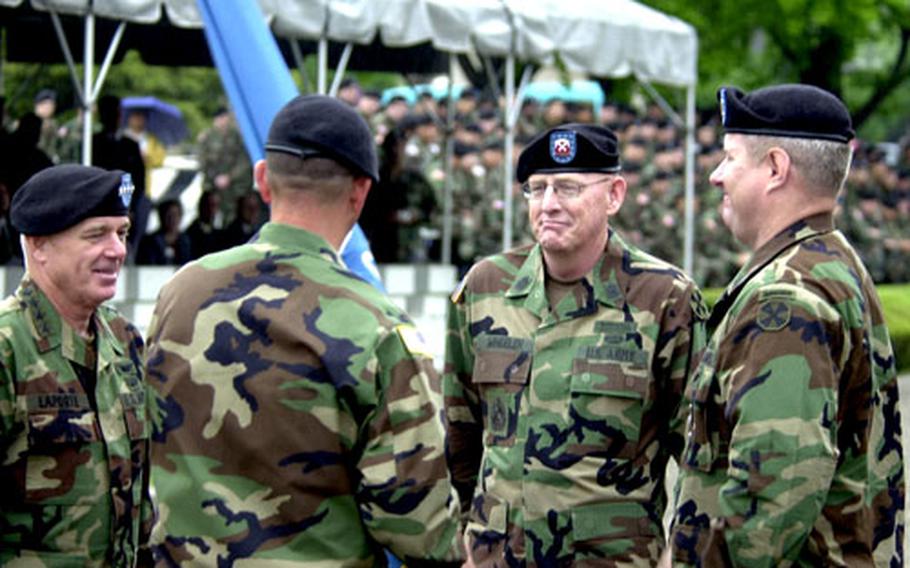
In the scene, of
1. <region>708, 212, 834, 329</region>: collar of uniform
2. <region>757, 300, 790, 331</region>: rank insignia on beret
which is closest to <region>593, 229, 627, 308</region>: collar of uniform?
<region>708, 212, 834, 329</region>: collar of uniform

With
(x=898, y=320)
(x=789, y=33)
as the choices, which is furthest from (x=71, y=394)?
(x=789, y=33)

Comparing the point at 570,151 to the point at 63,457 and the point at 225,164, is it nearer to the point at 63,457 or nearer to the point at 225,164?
the point at 63,457

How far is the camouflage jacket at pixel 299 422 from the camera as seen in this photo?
3.12 metres

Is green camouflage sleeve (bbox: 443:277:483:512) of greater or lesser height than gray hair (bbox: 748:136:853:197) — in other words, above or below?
below

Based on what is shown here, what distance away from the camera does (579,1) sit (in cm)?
1488

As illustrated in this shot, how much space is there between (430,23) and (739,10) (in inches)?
428

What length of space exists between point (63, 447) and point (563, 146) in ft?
5.61

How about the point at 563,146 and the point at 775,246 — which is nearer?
the point at 775,246

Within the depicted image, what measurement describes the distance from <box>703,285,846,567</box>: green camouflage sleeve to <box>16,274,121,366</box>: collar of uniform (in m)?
1.75

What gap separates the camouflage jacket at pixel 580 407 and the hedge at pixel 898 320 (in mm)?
12141

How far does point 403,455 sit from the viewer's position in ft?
10.2

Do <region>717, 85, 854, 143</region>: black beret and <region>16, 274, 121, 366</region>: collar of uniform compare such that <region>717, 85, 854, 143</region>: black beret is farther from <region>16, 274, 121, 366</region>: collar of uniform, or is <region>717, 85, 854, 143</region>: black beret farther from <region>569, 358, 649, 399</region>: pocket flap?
<region>16, 274, 121, 366</region>: collar of uniform

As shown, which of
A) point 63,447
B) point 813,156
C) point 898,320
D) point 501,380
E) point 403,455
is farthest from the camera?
point 898,320

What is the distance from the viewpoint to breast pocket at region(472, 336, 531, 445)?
4605mm
